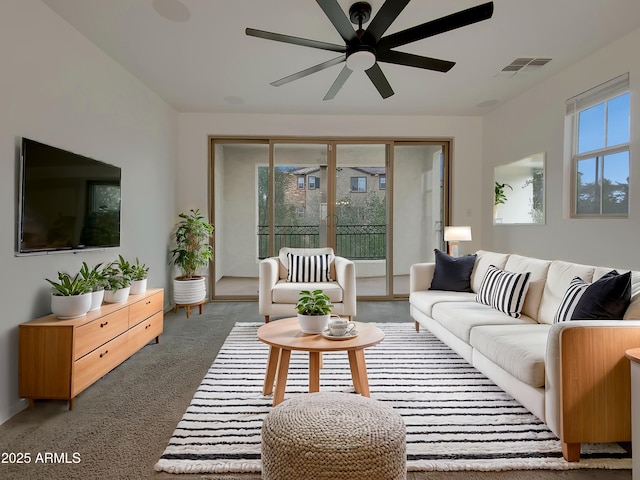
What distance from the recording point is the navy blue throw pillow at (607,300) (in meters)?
2.02

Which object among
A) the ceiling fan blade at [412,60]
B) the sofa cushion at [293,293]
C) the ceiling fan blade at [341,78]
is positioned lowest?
the sofa cushion at [293,293]

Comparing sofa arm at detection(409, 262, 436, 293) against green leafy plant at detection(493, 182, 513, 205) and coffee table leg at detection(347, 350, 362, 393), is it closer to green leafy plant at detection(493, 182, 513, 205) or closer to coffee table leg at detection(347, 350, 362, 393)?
coffee table leg at detection(347, 350, 362, 393)

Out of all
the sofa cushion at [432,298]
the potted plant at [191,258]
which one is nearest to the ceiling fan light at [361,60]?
the sofa cushion at [432,298]

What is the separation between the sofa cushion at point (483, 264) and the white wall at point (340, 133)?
193 centimetres

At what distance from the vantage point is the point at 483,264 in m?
3.77

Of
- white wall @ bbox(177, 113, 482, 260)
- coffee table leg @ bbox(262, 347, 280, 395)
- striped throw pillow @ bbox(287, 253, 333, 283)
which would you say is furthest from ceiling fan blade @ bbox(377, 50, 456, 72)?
white wall @ bbox(177, 113, 482, 260)

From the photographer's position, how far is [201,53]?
139 inches

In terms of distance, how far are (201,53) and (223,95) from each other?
1.16 metres

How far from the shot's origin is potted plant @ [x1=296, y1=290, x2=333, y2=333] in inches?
94.7

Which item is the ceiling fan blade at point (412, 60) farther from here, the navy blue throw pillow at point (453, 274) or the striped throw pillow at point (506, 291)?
the navy blue throw pillow at point (453, 274)

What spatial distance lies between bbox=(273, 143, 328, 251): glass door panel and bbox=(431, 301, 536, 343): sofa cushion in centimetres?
274

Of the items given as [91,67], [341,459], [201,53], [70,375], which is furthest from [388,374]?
[91,67]

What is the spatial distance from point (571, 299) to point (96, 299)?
9.97 ft

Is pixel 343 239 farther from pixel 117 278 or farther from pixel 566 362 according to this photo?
pixel 566 362
